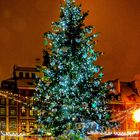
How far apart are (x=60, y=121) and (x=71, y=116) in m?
0.85

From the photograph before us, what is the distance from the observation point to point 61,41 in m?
33.9

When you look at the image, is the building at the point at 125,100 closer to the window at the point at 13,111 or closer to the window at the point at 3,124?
the window at the point at 13,111

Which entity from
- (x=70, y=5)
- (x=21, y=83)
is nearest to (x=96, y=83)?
(x=70, y=5)

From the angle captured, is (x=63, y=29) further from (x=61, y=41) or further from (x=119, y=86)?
(x=119, y=86)

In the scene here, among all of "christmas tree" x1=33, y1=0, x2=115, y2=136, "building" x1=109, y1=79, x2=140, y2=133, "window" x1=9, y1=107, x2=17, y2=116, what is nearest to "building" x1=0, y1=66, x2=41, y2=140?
"window" x1=9, y1=107, x2=17, y2=116

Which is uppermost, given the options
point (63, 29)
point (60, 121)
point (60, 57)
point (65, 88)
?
point (63, 29)

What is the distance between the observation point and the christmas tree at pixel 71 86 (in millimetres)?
32625

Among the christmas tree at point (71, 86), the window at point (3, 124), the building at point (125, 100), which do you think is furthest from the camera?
the building at point (125, 100)

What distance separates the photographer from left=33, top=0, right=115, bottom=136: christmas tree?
32625mm

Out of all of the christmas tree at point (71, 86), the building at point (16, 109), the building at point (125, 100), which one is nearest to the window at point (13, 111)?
the building at point (16, 109)

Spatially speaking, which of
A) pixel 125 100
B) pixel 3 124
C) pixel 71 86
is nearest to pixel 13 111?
pixel 3 124

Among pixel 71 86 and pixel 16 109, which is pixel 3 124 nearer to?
pixel 16 109

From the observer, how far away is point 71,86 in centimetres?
3294

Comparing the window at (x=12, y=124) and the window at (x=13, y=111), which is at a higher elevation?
the window at (x=13, y=111)
